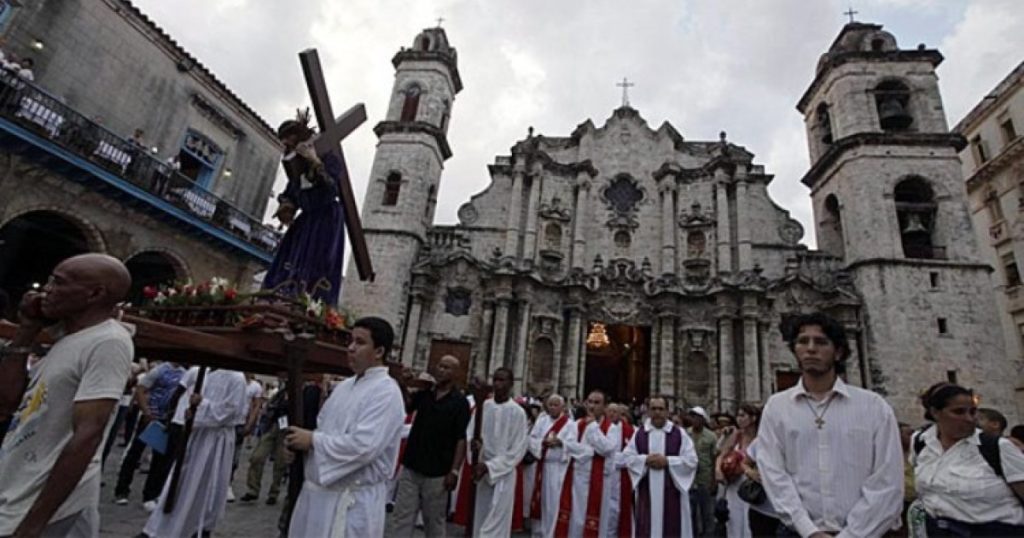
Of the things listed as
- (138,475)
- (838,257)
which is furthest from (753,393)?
(138,475)

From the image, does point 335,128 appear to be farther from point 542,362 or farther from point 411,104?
point 411,104

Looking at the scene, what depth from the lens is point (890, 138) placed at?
62.6 ft

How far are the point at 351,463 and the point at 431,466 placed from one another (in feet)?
6.94

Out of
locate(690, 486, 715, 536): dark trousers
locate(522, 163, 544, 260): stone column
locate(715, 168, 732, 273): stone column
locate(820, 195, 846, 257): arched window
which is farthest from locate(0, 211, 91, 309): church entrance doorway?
locate(820, 195, 846, 257): arched window

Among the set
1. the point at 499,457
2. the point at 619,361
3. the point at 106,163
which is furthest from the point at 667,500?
the point at 619,361

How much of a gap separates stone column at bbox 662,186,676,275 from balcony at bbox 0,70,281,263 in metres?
16.1

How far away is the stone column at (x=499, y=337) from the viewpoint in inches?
706

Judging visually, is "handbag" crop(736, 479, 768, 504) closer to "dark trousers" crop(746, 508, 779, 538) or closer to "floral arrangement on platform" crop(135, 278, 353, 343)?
"dark trousers" crop(746, 508, 779, 538)

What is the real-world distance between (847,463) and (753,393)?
649 inches

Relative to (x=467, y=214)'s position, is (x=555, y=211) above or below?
above

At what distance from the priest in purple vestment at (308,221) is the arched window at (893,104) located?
23.5 metres

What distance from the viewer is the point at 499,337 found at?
18.2m

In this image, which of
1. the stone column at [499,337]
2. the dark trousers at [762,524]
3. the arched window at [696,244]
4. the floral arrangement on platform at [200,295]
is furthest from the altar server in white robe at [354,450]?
the arched window at [696,244]


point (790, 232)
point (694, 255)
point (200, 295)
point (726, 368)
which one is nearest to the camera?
point (200, 295)
